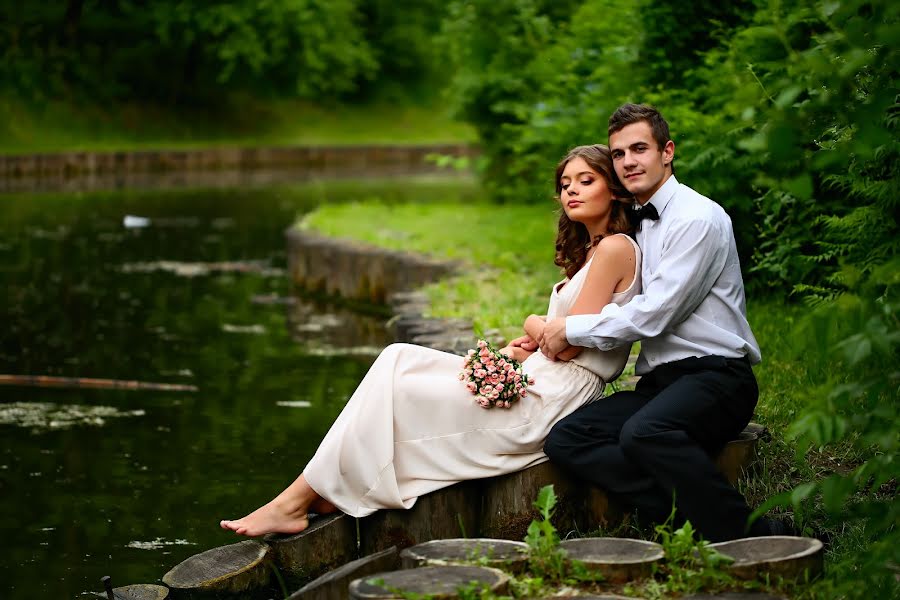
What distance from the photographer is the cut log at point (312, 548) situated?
4.86 meters

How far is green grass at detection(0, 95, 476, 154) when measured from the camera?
3466 cm

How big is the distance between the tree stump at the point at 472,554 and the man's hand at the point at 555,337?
100cm

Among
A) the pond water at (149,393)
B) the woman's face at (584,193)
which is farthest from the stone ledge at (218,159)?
the woman's face at (584,193)

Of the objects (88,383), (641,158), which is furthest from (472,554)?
(88,383)

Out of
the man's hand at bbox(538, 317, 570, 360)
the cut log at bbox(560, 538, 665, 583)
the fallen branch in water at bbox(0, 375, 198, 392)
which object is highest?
the man's hand at bbox(538, 317, 570, 360)

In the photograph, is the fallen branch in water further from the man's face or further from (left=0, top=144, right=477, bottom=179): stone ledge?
(left=0, top=144, right=477, bottom=179): stone ledge

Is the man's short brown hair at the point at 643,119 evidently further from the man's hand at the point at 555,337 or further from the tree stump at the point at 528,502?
the tree stump at the point at 528,502

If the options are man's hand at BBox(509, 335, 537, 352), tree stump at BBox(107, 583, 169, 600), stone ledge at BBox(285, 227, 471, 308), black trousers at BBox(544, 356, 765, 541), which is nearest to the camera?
black trousers at BBox(544, 356, 765, 541)

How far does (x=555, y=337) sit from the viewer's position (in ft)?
15.9

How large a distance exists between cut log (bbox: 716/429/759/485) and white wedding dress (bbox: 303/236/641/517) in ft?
1.94

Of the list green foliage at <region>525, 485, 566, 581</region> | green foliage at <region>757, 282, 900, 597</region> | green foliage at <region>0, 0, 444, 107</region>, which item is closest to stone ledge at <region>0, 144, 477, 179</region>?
green foliage at <region>0, 0, 444, 107</region>

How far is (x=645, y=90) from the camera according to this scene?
31.2 ft

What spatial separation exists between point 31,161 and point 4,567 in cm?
2564

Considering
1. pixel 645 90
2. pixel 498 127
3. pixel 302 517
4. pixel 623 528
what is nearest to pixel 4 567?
pixel 302 517
